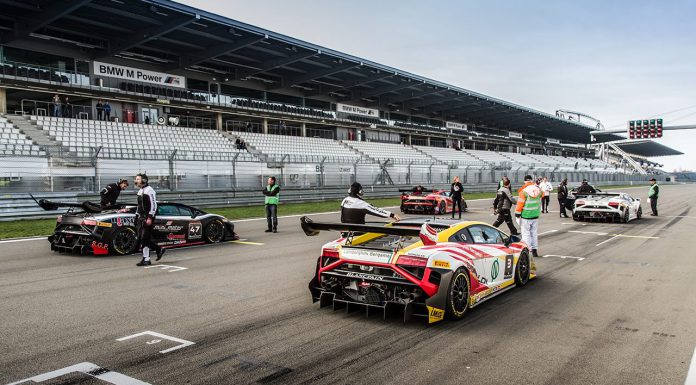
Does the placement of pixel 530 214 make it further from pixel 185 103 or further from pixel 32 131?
pixel 185 103

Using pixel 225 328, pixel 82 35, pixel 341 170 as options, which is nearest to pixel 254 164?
pixel 341 170

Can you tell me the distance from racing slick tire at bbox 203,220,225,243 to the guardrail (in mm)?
7617

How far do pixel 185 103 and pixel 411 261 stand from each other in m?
33.5

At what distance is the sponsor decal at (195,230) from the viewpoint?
37.9ft

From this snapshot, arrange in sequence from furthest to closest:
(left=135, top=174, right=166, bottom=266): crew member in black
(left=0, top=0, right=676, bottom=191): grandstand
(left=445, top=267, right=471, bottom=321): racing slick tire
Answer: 1. (left=0, top=0, right=676, bottom=191): grandstand
2. (left=135, top=174, right=166, bottom=266): crew member in black
3. (left=445, top=267, right=471, bottom=321): racing slick tire

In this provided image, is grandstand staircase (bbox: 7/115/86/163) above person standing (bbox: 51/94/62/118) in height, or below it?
below

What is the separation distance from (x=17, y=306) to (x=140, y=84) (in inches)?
1165

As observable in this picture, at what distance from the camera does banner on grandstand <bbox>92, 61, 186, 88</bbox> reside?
102ft

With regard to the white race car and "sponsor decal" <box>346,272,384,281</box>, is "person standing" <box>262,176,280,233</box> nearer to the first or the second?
"sponsor decal" <box>346,272,384,281</box>

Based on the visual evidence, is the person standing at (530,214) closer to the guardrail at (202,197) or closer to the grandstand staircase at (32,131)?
the guardrail at (202,197)

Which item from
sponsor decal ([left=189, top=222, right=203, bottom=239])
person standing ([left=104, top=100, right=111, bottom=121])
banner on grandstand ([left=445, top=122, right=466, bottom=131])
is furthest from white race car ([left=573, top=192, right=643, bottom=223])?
banner on grandstand ([left=445, top=122, right=466, bottom=131])

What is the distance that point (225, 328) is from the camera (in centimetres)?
529

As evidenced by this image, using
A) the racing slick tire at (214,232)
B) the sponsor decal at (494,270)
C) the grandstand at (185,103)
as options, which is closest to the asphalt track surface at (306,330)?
the sponsor decal at (494,270)

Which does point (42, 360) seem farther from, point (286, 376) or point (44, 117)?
point (44, 117)
